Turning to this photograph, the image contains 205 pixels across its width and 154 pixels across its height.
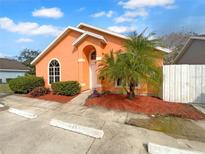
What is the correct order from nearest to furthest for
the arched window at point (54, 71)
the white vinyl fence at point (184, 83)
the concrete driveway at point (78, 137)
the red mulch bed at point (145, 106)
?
the concrete driveway at point (78, 137) < the red mulch bed at point (145, 106) < the white vinyl fence at point (184, 83) < the arched window at point (54, 71)

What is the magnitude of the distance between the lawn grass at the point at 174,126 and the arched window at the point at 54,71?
11.3 m

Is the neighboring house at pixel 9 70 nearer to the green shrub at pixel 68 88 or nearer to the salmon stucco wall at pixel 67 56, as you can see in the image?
the salmon stucco wall at pixel 67 56

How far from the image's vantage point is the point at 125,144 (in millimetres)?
6977

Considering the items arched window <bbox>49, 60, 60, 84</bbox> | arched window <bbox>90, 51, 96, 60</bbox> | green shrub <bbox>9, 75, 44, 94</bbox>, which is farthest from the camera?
arched window <bbox>49, 60, 60, 84</bbox>

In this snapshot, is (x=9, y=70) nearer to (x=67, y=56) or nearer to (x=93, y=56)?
(x=67, y=56)

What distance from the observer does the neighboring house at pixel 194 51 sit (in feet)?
68.4

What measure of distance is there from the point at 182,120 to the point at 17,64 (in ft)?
136

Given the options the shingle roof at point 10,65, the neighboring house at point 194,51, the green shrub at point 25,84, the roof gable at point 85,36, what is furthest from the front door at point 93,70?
the shingle roof at point 10,65

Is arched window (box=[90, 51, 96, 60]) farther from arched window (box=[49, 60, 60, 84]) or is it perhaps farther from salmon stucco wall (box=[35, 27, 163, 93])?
arched window (box=[49, 60, 60, 84])

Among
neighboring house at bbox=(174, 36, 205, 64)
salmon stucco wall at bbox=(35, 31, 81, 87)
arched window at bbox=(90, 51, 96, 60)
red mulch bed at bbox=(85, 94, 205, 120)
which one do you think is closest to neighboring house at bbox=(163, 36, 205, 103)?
red mulch bed at bbox=(85, 94, 205, 120)

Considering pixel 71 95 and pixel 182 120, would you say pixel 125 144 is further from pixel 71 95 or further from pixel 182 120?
pixel 71 95

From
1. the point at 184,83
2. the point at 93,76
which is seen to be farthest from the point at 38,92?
the point at 184,83

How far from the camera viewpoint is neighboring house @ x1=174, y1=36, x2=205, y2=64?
68.4 ft

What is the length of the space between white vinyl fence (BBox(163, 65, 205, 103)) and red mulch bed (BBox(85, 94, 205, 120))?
1.27 metres
